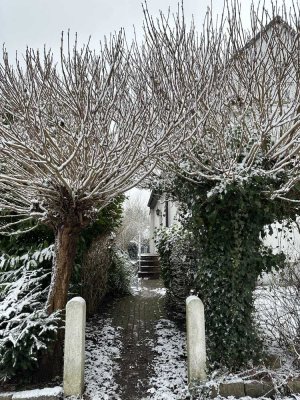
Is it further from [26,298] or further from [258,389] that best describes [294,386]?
[26,298]

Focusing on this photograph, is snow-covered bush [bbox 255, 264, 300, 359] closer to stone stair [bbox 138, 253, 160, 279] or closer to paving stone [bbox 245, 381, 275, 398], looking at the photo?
paving stone [bbox 245, 381, 275, 398]

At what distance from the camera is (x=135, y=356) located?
6.00 m

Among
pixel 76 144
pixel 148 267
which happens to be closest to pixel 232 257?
pixel 76 144

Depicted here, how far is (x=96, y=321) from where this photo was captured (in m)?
7.64

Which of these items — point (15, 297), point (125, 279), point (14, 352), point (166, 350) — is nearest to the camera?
point (14, 352)

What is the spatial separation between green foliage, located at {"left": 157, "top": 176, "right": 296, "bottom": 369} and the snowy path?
867 mm

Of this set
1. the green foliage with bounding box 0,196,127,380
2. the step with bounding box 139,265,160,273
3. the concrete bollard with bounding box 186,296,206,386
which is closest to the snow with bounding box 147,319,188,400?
the concrete bollard with bounding box 186,296,206,386

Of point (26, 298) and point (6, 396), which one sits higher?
point (26, 298)

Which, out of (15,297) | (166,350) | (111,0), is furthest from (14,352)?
(111,0)

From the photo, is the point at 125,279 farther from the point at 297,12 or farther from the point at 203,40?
the point at 297,12

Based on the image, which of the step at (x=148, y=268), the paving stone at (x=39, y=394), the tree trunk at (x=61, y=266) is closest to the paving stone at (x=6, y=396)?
the paving stone at (x=39, y=394)

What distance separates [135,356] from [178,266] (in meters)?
2.02

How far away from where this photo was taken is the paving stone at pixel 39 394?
4426 mm

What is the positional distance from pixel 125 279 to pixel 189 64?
6.55 m
